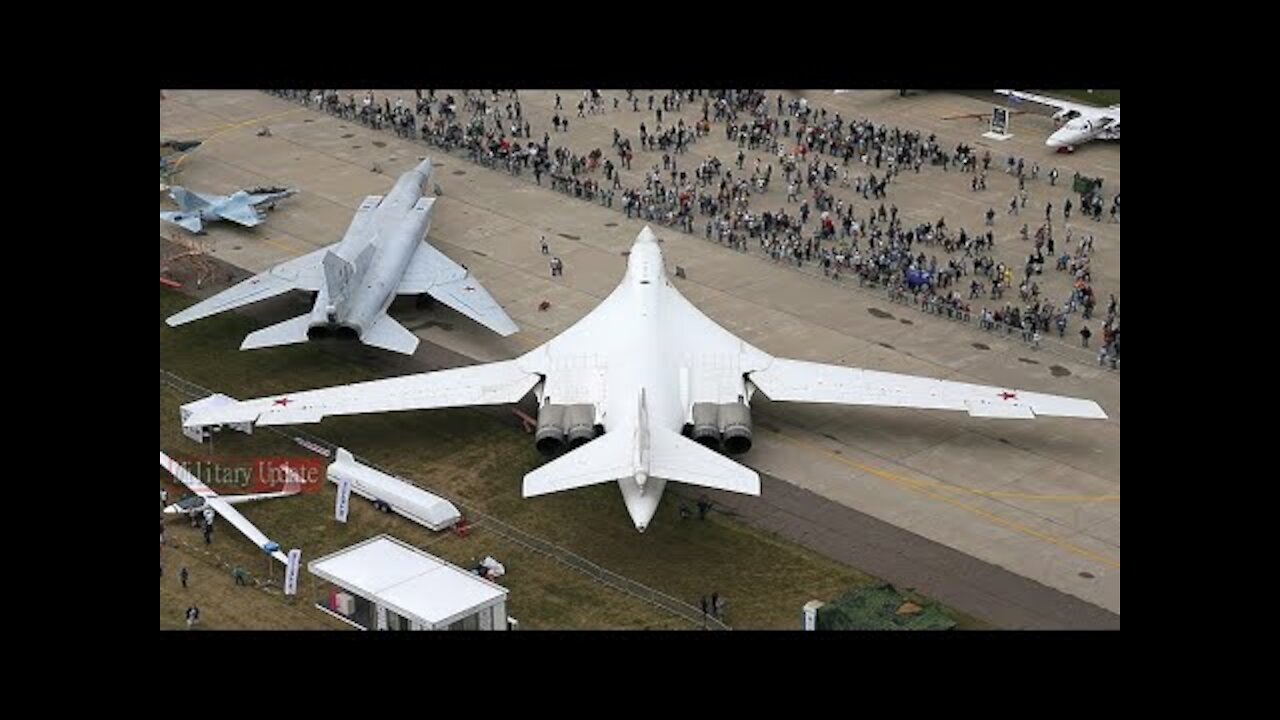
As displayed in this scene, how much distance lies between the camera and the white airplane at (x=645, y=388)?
62.9 metres

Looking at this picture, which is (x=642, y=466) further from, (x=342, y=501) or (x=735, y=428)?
(x=342, y=501)

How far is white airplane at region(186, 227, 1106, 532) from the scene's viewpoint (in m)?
62.9

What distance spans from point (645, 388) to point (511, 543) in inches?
252

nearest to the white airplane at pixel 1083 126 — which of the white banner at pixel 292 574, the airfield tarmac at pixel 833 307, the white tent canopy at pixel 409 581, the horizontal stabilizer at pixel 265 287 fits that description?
the airfield tarmac at pixel 833 307

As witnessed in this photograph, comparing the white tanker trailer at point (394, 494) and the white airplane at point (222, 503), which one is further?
the white tanker trailer at point (394, 494)

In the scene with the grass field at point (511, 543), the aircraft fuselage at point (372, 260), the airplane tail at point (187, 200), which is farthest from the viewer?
the airplane tail at point (187, 200)

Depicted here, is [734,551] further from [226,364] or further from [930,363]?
[226,364]

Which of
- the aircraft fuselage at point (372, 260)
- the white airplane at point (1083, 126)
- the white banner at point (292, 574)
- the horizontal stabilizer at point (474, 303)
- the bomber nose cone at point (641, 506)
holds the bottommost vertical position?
the white banner at point (292, 574)

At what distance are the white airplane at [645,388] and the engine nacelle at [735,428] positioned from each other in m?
0.03

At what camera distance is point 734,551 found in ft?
197

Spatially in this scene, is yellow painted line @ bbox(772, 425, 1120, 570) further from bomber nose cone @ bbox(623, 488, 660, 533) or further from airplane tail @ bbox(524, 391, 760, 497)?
bomber nose cone @ bbox(623, 488, 660, 533)

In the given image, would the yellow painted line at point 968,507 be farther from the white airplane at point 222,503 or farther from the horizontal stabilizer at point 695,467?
the white airplane at point 222,503

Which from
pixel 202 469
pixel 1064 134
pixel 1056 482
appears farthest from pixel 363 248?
pixel 1064 134

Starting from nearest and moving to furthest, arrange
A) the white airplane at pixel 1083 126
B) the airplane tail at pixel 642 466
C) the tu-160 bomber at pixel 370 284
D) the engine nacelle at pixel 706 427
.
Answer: the airplane tail at pixel 642 466 < the engine nacelle at pixel 706 427 < the tu-160 bomber at pixel 370 284 < the white airplane at pixel 1083 126
